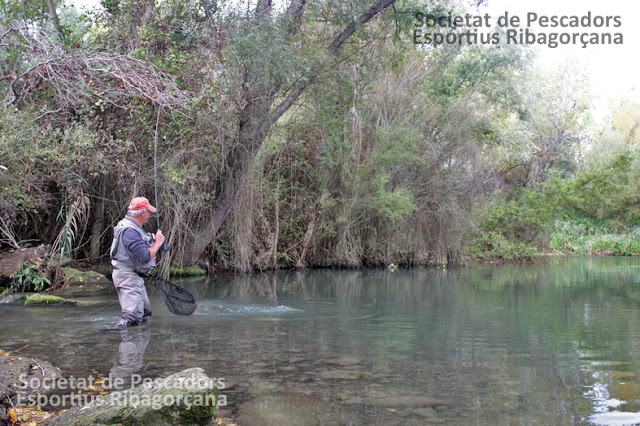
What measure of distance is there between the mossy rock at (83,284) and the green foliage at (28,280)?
445 mm

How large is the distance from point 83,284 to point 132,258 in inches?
198

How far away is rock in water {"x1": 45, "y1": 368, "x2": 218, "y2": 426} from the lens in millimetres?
3984

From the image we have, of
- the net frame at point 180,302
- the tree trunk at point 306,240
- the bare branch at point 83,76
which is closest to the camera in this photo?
the net frame at point 180,302

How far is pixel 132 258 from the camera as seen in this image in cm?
847

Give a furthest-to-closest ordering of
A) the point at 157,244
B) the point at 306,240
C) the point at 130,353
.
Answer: the point at 306,240 → the point at 157,244 → the point at 130,353

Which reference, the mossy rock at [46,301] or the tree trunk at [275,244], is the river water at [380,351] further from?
the tree trunk at [275,244]

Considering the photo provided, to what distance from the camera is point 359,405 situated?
16.2 feet

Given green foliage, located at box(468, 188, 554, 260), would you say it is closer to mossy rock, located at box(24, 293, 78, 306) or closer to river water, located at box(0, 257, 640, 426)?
river water, located at box(0, 257, 640, 426)

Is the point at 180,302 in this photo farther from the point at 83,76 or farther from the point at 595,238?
the point at 595,238

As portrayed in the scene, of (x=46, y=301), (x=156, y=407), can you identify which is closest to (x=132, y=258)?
(x=46, y=301)

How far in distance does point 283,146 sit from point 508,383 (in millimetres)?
14072

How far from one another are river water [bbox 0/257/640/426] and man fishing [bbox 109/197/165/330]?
37cm

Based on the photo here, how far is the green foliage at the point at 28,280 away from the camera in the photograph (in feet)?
38.9

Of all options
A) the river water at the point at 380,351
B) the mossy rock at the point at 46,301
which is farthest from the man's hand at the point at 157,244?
the mossy rock at the point at 46,301
